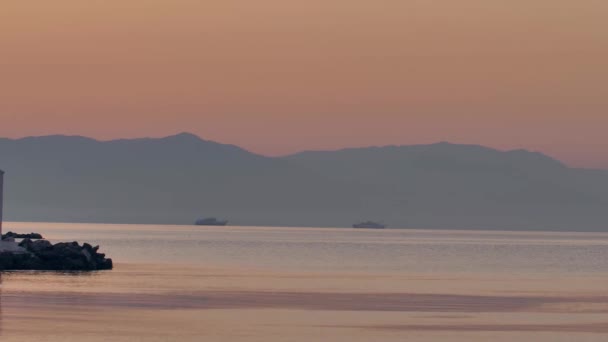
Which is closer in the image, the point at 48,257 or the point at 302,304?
the point at 302,304

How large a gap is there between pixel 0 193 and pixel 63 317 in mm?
38068

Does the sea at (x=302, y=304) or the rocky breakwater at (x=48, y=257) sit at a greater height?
the rocky breakwater at (x=48, y=257)

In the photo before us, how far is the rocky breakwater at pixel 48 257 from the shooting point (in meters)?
90.1

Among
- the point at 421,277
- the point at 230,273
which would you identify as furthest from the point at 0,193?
the point at 421,277

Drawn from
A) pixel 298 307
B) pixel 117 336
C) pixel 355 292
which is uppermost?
pixel 355 292

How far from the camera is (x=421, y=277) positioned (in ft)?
301

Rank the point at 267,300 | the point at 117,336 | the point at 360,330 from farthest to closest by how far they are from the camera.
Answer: the point at 267,300
the point at 360,330
the point at 117,336

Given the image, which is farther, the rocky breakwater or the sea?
the rocky breakwater

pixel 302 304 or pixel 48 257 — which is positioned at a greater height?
pixel 48 257

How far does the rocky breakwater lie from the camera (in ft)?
296

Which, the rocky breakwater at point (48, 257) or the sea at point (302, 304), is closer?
the sea at point (302, 304)

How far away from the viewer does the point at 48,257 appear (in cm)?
9206

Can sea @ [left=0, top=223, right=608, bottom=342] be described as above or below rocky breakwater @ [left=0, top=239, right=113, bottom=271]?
below

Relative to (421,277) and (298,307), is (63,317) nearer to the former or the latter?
(298,307)
